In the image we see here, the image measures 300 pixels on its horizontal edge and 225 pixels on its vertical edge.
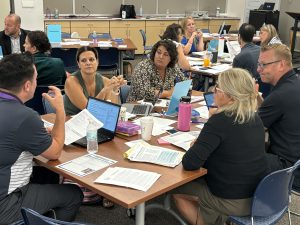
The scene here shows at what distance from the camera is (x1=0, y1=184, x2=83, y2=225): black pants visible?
6.37ft

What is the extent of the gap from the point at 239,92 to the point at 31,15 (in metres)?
6.46

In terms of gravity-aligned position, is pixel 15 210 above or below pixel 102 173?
below

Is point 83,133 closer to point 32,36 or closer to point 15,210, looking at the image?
point 15,210

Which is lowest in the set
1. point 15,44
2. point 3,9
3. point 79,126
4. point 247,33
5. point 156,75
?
point 79,126

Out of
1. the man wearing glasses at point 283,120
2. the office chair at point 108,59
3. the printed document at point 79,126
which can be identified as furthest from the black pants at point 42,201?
the office chair at point 108,59

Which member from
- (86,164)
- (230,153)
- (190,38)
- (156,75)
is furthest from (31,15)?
(230,153)

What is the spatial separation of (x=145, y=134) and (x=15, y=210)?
916 millimetres

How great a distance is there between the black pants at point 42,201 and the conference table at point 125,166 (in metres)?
0.15

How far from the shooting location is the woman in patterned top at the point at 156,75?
144 inches

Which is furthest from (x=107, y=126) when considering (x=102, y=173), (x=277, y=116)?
(x=277, y=116)

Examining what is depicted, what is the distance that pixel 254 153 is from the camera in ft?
6.94

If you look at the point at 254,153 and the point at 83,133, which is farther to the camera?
the point at 83,133

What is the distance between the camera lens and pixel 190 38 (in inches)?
247

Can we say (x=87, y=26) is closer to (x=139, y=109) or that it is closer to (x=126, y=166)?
(x=139, y=109)
